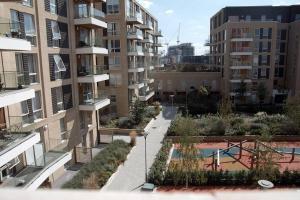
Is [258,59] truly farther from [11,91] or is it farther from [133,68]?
[11,91]

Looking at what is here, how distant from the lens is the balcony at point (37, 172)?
12.5m

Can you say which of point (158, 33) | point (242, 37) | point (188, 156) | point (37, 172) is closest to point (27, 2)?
point (37, 172)

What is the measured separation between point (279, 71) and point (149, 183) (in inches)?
1475

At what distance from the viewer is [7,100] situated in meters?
11.7

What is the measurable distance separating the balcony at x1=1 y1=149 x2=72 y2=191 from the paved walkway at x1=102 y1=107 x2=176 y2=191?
2.93 metres

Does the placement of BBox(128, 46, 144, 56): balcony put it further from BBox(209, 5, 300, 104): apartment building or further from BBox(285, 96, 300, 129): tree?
BBox(285, 96, 300, 129): tree

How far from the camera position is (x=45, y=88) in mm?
17750

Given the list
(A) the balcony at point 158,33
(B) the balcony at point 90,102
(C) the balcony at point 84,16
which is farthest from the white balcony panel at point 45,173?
(A) the balcony at point 158,33

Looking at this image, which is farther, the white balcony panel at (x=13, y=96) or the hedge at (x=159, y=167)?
the hedge at (x=159, y=167)

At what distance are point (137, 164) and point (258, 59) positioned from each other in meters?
30.0

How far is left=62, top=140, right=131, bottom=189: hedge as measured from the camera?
1602cm

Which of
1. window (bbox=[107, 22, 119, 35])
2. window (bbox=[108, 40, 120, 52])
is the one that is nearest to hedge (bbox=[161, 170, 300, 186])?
window (bbox=[108, 40, 120, 52])

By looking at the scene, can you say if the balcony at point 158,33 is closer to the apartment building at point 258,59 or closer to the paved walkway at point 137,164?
the apartment building at point 258,59

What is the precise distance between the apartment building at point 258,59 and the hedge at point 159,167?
2248cm
